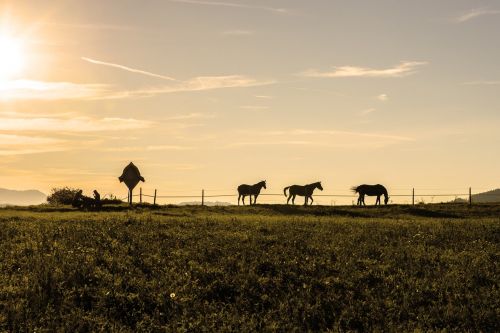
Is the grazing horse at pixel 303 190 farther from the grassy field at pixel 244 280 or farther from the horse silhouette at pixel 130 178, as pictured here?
the grassy field at pixel 244 280

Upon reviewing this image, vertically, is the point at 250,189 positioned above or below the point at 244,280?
above

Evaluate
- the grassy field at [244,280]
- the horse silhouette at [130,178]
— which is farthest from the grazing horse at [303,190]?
the grassy field at [244,280]

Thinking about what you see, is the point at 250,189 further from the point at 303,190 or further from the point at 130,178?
the point at 130,178

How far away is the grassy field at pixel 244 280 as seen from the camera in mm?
16797

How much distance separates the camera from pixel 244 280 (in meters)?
19.7

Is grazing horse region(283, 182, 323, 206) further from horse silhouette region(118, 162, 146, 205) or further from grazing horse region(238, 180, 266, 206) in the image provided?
horse silhouette region(118, 162, 146, 205)

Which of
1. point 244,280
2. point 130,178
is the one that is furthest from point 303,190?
point 244,280

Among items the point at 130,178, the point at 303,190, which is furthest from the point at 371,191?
the point at 130,178

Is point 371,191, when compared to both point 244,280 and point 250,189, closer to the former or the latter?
point 250,189

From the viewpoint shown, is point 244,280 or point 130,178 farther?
point 130,178

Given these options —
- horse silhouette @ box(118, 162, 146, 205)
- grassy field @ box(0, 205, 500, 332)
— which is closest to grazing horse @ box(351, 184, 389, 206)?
horse silhouette @ box(118, 162, 146, 205)

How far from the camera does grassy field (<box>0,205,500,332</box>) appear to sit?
661 inches

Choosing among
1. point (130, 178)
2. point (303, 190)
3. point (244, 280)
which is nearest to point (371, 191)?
point (303, 190)

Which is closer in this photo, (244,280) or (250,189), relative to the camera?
(244,280)
